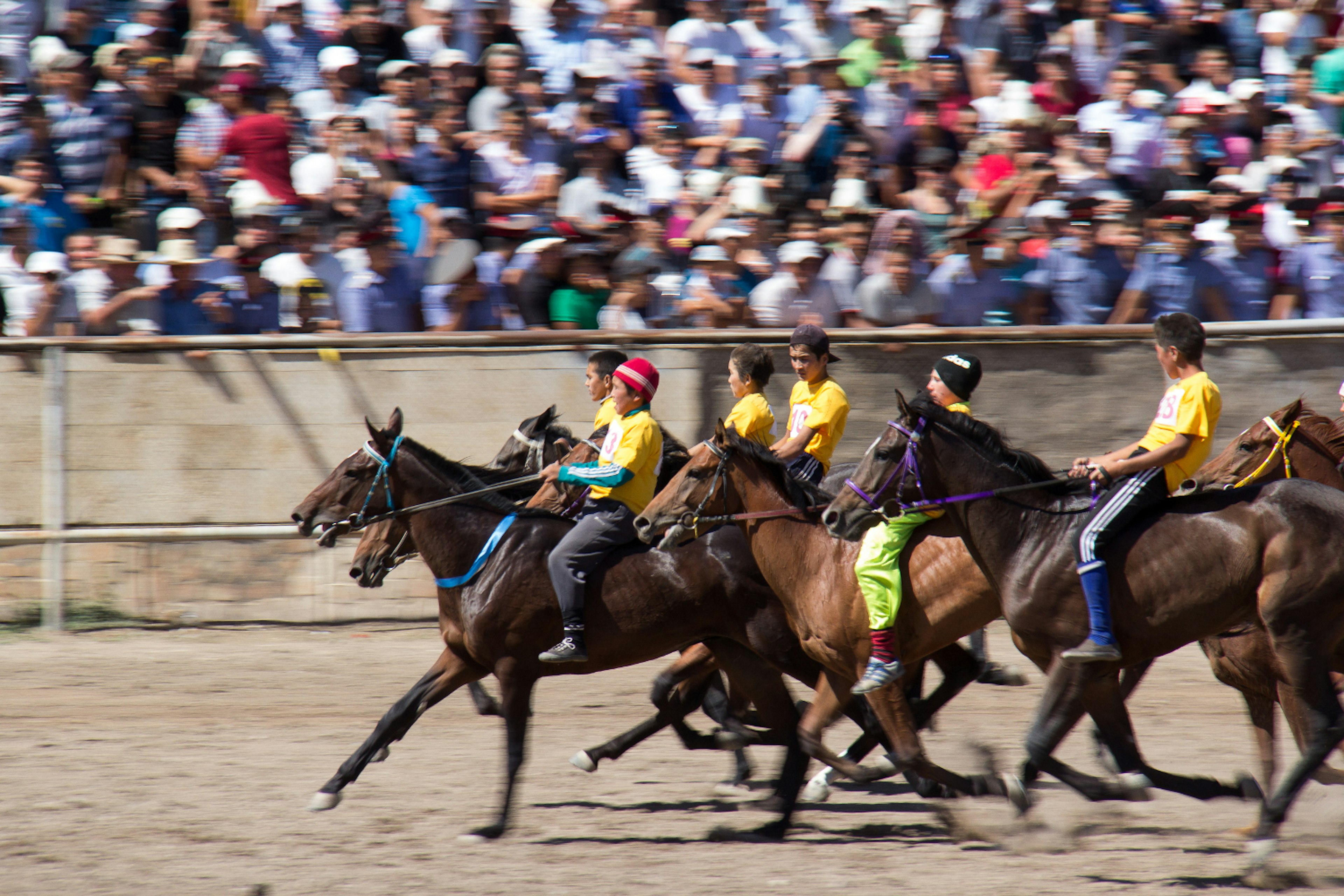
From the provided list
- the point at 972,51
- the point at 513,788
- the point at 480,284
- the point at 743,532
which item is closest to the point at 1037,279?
the point at 972,51

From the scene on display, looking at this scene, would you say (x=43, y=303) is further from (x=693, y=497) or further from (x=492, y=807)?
(x=693, y=497)

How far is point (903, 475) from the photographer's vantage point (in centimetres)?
653

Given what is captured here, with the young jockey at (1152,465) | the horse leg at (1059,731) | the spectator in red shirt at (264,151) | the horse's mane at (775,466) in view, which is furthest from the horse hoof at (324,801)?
the spectator in red shirt at (264,151)

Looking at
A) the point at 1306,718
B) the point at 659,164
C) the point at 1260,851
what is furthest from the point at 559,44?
the point at 1260,851

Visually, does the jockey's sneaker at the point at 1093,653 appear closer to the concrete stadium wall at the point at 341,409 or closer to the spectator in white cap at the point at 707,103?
the concrete stadium wall at the point at 341,409

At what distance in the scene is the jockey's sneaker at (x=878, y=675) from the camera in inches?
261

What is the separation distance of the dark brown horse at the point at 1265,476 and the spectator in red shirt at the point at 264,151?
7.53 meters

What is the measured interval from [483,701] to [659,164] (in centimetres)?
527

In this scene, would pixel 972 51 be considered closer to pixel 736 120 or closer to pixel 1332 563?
pixel 736 120

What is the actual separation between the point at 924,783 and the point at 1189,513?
1937mm

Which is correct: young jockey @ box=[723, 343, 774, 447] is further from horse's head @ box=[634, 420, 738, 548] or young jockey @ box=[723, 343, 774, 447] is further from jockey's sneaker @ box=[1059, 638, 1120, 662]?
jockey's sneaker @ box=[1059, 638, 1120, 662]

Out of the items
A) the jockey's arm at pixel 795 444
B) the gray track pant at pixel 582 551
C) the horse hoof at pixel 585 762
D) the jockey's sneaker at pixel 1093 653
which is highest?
the jockey's sneaker at pixel 1093 653

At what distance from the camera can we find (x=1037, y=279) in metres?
11.4

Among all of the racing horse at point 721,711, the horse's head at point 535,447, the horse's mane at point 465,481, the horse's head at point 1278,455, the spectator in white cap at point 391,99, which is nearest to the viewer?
the racing horse at point 721,711
